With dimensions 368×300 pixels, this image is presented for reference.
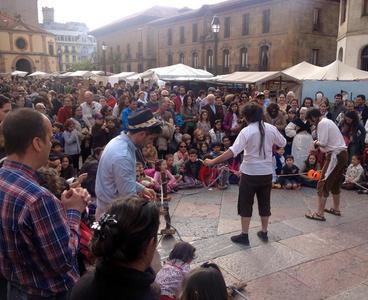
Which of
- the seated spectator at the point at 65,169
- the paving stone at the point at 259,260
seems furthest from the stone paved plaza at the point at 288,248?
the seated spectator at the point at 65,169

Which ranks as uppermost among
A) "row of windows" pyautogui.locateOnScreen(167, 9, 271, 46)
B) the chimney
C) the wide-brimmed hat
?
the chimney

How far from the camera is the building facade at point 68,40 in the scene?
105 m

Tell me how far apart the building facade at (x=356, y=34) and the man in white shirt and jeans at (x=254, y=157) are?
20873 millimetres

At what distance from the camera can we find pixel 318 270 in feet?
13.4

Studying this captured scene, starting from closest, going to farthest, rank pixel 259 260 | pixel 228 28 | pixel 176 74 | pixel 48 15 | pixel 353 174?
1. pixel 259 260
2. pixel 353 174
3. pixel 176 74
4. pixel 228 28
5. pixel 48 15

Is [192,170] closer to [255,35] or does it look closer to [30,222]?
[30,222]

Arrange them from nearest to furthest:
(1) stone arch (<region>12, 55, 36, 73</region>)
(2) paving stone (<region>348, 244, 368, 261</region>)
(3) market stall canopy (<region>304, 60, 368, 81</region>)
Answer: (2) paving stone (<region>348, 244, 368, 261</region>)
(3) market stall canopy (<region>304, 60, 368, 81</region>)
(1) stone arch (<region>12, 55, 36, 73</region>)

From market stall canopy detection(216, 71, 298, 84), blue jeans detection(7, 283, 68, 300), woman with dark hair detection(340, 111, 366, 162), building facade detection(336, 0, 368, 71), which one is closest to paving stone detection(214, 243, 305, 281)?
blue jeans detection(7, 283, 68, 300)

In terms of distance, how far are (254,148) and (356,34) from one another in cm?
2150

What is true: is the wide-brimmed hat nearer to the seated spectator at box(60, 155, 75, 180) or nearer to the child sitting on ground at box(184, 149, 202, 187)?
the seated spectator at box(60, 155, 75, 180)

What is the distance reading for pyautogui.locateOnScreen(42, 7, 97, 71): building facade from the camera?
105 m

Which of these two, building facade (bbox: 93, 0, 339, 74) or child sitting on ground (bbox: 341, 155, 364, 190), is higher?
building facade (bbox: 93, 0, 339, 74)

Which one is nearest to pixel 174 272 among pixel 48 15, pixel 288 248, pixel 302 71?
pixel 288 248

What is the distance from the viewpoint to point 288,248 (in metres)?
4.62
